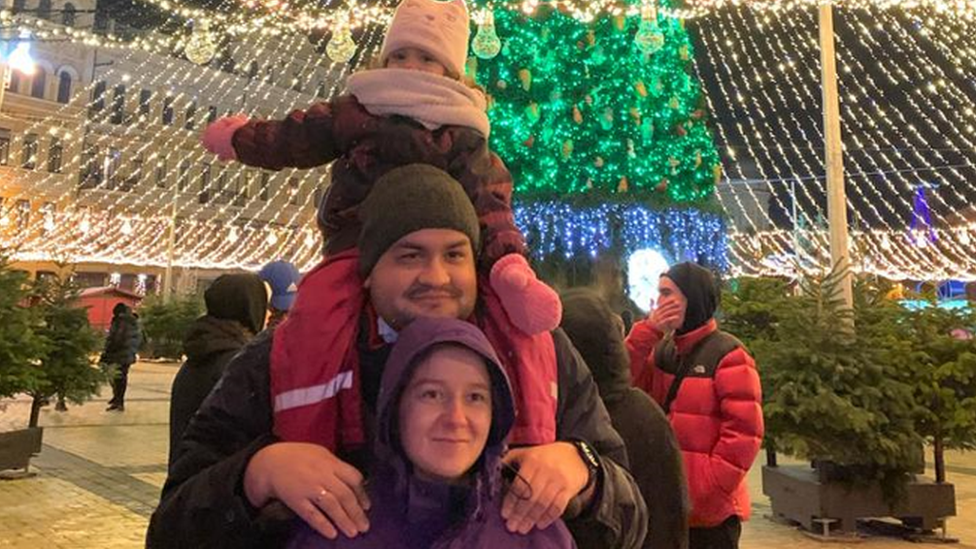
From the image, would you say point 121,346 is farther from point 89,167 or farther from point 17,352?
point 89,167

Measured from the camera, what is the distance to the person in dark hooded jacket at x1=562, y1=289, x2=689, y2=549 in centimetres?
235

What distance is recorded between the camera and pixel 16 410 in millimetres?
12023

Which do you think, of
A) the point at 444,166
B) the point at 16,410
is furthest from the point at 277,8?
the point at 444,166

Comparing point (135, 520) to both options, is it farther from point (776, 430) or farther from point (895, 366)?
point (895, 366)

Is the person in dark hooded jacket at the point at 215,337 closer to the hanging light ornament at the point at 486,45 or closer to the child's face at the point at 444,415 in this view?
the child's face at the point at 444,415

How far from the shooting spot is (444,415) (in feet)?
3.81

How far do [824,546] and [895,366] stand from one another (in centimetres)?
161

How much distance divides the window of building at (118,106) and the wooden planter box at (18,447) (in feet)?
107

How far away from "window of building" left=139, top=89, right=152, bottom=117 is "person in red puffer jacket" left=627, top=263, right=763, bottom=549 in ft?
125

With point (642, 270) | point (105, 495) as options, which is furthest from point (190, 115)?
point (105, 495)

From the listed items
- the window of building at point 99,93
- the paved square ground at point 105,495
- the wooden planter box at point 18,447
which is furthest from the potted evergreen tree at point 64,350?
the window of building at point 99,93

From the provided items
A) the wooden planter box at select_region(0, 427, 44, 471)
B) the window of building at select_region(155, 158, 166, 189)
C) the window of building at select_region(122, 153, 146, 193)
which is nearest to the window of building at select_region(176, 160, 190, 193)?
the window of building at select_region(155, 158, 166, 189)

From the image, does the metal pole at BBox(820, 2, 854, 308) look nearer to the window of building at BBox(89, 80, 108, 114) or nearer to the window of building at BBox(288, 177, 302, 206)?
the window of building at BBox(89, 80, 108, 114)

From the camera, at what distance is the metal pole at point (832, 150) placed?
7656 mm
